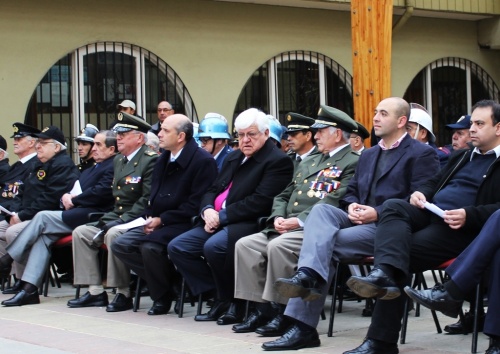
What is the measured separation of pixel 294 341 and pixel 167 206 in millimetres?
2344

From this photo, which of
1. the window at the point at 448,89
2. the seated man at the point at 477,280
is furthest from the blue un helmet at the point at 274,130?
the window at the point at 448,89

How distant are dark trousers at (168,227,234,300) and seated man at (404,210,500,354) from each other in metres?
2.35

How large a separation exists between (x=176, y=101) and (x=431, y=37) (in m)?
5.23

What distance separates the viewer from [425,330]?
7121 mm

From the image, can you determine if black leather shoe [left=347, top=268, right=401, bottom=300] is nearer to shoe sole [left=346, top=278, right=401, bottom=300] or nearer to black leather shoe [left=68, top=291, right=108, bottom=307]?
shoe sole [left=346, top=278, right=401, bottom=300]

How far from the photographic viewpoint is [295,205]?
7434mm

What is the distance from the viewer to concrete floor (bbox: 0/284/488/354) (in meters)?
6.59

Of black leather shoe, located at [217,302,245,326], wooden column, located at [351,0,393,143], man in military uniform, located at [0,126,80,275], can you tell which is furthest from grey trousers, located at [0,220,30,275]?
wooden column, located at [351,0,393,143]

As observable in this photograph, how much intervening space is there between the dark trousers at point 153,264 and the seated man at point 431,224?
100 inches

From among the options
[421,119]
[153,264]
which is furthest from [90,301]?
[421,119]

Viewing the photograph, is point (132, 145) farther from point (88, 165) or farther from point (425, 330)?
point (425, 330)

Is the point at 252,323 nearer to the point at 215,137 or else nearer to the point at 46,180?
the point at 215,137

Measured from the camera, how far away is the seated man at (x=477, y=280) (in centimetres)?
560

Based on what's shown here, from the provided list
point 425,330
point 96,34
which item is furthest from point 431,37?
point 425,330
